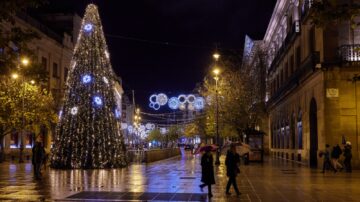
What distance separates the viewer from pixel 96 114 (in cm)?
2941

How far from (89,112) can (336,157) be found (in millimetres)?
13487

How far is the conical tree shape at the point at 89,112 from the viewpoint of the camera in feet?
96.2

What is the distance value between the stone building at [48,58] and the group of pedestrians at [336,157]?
85.2ft

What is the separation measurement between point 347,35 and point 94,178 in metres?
→ 17.0

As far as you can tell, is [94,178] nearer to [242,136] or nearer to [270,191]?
[270,191]

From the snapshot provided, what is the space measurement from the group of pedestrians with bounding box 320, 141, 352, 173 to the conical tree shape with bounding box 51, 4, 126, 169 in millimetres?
11318

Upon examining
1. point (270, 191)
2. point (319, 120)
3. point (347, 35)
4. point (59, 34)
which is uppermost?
point (59, 34)

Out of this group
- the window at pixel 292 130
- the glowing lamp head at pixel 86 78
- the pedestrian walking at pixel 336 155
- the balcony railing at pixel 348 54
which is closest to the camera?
the pedestrian walking at pixel 336 155

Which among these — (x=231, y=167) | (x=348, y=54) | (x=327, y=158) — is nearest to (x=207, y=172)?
(x=231, y=167)

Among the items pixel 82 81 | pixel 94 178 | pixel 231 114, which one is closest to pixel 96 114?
pixel 82 81

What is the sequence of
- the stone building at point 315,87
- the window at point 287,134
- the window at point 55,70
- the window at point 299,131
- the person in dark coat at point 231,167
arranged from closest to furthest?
1. the person in dark coat at point 231,167
2. the stone building at point 315,87
3. the window at point 299,131
4. the window at point 287,134
5. the window at point 55,70

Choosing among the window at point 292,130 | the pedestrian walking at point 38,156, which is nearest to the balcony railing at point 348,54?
the window at point 292,130

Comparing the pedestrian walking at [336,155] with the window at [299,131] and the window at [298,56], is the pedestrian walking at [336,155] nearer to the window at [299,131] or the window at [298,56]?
the window at [299,131]

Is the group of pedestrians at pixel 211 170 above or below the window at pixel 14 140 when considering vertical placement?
below
